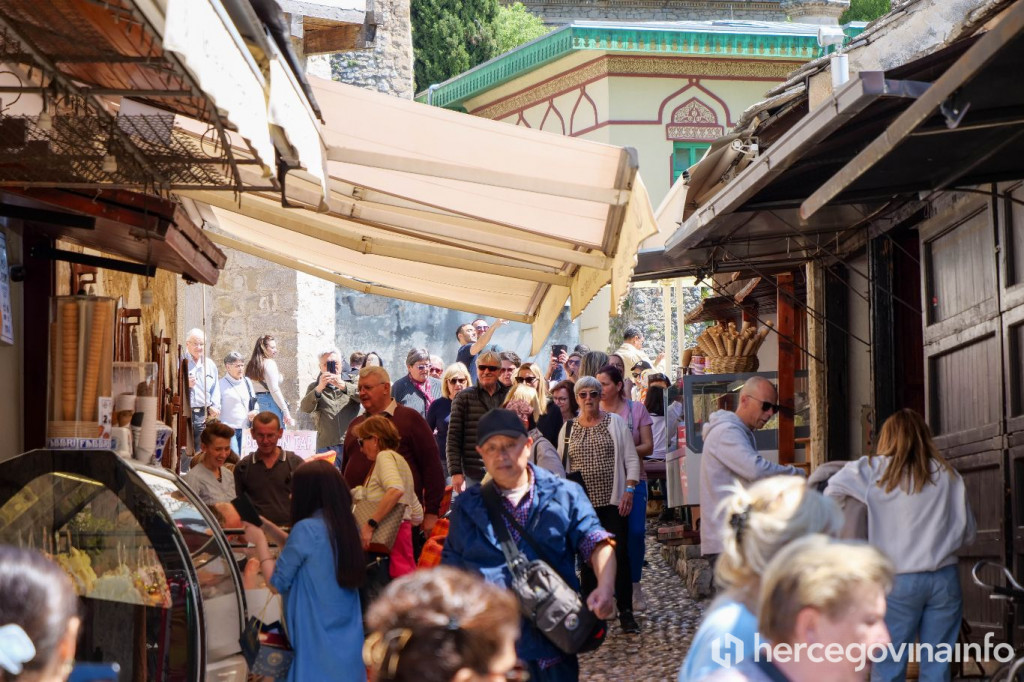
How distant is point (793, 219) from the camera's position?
986cm

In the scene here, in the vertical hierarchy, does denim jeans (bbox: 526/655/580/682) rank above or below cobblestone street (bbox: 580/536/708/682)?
above

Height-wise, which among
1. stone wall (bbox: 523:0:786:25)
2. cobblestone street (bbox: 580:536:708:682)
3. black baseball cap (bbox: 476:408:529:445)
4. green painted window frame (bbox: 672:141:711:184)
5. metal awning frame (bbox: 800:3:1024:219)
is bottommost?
cobblestone street (bbox: 580:536:708:682)

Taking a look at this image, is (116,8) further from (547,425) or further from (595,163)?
(547,425)

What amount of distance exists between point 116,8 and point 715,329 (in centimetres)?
1004

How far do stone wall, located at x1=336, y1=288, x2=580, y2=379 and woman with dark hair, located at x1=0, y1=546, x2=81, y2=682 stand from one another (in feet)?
80.1

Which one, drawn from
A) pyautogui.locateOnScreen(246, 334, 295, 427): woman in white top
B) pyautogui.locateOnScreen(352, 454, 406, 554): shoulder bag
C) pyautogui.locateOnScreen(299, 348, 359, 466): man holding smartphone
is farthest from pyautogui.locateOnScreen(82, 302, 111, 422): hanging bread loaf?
pyautogui.locateOnScreen(246, 334, 295, 427): woman in white top

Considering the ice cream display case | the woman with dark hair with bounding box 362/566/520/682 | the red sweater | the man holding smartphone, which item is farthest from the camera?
the man holding smartphone

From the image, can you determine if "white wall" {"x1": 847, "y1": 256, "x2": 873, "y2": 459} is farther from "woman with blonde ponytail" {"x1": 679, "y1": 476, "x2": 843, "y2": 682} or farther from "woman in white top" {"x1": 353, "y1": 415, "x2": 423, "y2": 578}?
"woman with blonde ponytail" {"x1": 679, "y1": 476, "x2": 843, "y2": 682}

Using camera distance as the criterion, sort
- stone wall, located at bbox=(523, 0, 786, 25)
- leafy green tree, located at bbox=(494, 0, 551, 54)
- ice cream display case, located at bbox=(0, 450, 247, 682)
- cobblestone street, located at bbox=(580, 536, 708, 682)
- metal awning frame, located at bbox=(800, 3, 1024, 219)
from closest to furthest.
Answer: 1. metal awning frame, located at bbox=(800, 3, 1024, 219)
2. ice cream display case, located at bbox=(0, 450, 247, 682)
3. cobblestone street, located at bbox=(580, 536, 708, 682)
4. leafy green tree, located at bbox=(494, 0, 551, 54)
5. stone wall, located at bbox=(523, 0, 786, 25)

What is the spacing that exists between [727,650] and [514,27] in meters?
36.9

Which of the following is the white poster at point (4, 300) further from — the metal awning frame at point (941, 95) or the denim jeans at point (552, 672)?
the metal awning frame at point (941, 95)

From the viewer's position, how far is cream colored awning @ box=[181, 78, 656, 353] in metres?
7.45

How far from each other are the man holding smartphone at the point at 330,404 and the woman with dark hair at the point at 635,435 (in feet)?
10.9

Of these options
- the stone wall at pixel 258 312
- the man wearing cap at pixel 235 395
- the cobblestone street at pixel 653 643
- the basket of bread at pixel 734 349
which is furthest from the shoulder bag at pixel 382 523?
the stone wall at pixel 258 312
